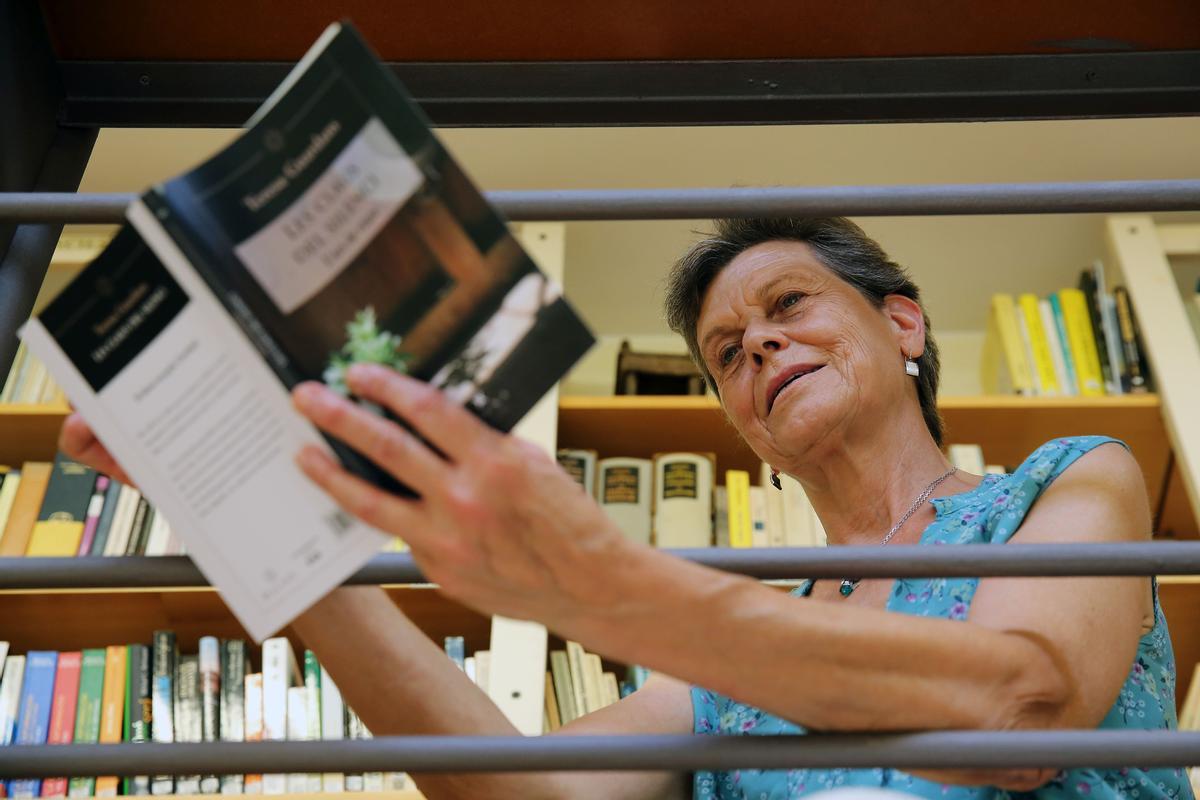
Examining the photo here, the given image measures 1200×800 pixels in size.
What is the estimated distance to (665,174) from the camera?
9.92 ft

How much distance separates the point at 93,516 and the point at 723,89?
76.3 inches

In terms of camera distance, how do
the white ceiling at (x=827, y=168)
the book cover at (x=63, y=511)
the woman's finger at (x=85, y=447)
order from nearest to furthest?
the woman's finger at (x=85, y=447) < the book cover at (x=63, y=511) < the white ceiling at (x=827, y=168)

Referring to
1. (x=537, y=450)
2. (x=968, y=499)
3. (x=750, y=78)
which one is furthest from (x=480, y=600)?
(x=968, y=499)

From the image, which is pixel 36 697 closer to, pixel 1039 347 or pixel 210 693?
pixel 210 693

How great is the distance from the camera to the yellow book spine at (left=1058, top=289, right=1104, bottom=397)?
269 centimetres

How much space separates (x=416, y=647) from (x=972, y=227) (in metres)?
2.39

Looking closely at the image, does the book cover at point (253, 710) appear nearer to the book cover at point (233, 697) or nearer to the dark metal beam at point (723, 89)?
the book cover at point (233, 697)

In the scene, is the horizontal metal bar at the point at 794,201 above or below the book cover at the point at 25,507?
below

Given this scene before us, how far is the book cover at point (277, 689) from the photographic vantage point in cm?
226

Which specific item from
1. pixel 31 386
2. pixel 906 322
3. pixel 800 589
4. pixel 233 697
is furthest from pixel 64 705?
pixel 906 322

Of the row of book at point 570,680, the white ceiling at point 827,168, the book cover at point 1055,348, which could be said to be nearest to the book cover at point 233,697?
the row of book at point 570,680

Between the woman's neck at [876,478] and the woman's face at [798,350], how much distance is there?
16 millimetres

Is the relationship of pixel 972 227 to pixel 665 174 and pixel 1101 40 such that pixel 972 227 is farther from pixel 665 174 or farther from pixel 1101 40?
pixel 1101 40

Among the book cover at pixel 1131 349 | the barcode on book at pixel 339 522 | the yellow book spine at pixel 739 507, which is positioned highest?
the book cover at pixel 1131 349
